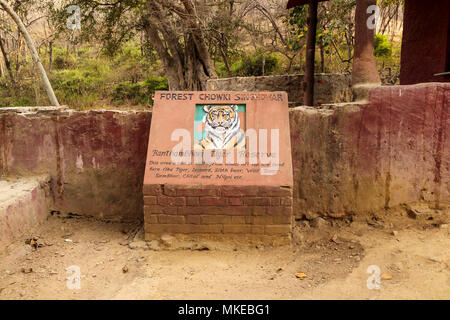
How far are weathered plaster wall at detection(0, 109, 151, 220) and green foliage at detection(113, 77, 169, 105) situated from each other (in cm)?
852

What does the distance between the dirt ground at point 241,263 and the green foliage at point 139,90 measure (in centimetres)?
922

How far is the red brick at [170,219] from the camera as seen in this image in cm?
320

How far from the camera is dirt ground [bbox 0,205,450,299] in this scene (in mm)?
2564

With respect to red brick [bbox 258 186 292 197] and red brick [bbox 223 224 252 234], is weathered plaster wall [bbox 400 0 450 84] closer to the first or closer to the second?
red brick [bbox 258 186 292 197]

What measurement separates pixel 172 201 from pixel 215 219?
0.41 m

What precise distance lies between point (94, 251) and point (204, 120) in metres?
1.57

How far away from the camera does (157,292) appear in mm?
2568

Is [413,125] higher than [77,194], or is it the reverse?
[413,125]

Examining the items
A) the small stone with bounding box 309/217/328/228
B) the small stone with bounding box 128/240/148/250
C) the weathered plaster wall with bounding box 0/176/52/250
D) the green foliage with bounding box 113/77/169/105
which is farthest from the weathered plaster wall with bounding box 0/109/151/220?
the green foliage with bounding box 113/77/169/105

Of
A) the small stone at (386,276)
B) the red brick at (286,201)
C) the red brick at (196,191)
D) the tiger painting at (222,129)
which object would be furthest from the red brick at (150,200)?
the small stone at (386,276)

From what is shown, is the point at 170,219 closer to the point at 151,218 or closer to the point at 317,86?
the point at 151,218

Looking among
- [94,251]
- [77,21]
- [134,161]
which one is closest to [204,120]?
[134,161]

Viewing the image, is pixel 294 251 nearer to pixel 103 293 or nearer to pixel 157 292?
pixel 157 292

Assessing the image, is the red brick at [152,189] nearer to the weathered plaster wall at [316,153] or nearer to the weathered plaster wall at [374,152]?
the weathered plaster wall at [316,153]
